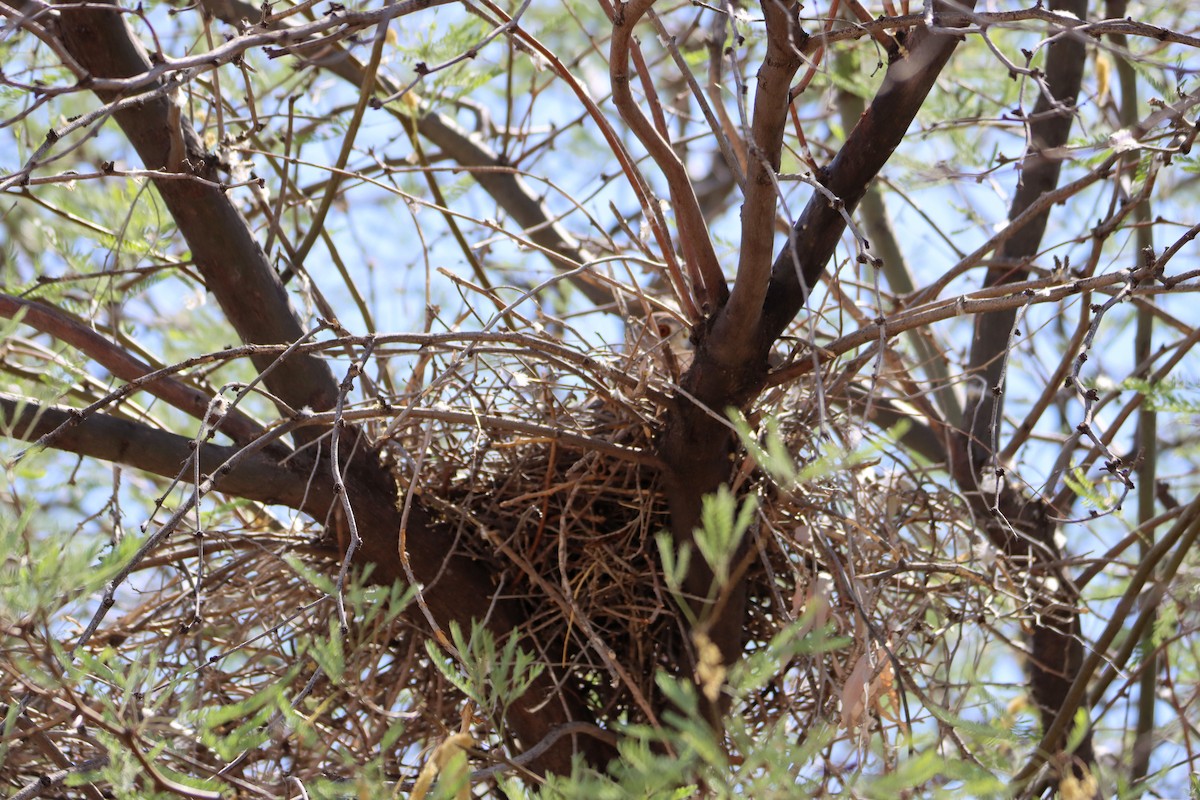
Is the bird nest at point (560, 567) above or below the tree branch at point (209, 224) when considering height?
below

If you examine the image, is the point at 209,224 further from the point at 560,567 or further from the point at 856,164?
the point at 856,164

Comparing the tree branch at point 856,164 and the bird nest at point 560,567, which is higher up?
the tree branch at point 856,164

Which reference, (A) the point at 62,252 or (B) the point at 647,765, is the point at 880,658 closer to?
(B) the point at 647,765

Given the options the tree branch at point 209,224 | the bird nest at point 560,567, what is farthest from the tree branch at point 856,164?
the tree branch at point 209,224

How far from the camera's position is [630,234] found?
1446 millimetres

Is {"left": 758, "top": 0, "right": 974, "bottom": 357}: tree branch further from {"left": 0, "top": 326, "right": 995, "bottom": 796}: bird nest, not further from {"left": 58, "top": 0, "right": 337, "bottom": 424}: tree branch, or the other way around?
{"left": 58, "top": 0, "right": 337, "bottom": 424}: tree branch

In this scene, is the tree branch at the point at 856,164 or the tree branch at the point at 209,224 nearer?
the tree branch at the point at 856,164

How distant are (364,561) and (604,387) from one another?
14.9 inches

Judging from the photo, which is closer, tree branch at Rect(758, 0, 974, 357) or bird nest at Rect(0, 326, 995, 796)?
tree branch at Rect(758, 0, 974, 357)

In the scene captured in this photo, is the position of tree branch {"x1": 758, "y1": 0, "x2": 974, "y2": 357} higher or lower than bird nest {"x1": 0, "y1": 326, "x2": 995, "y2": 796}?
higher

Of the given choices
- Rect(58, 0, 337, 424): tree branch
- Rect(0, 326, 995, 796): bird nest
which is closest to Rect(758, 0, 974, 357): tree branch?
Rect(0, 326, 995, 796): bird nest

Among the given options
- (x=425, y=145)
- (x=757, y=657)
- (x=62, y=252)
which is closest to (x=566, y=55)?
(x=425, y=145)

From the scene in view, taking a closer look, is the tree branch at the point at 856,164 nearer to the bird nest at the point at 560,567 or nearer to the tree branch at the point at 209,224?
the bird nest at the point at 560,567

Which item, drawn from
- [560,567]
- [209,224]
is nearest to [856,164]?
[560,567]
